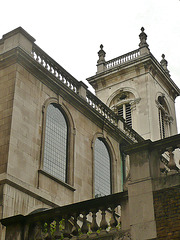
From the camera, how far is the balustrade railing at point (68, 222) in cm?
1015

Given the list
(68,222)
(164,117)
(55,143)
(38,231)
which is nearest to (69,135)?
(55,143)

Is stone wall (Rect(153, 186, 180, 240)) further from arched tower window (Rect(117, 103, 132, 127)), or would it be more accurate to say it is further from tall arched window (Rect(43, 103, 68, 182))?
arched tower window (Rect(117, 103, 132, 127))

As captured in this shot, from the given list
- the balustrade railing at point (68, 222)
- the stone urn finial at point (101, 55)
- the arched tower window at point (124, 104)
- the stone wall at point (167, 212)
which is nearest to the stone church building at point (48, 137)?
the balustrade railing at point (68, 222)

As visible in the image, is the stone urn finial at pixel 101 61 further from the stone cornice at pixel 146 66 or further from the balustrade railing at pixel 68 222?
the balustrade railing at pixel 68 222

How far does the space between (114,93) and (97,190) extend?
16.2 m

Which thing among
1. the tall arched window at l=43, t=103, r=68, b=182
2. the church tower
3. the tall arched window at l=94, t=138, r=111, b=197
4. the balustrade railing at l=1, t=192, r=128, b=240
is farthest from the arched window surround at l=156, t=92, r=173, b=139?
the balustrade railing at l=1, t=192, r=128, b=240

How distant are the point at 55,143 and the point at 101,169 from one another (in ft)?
12.6

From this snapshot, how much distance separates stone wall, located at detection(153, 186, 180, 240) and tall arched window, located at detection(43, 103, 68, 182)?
32.9 ft

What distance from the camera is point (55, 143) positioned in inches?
801

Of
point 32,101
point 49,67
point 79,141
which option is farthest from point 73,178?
point 49,67

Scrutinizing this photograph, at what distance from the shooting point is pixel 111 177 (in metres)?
23.9

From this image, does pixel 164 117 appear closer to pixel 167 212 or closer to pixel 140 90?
pixel 140 90

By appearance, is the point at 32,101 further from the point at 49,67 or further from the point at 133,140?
the point at 133,140

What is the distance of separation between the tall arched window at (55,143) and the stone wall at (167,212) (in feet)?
32.9
